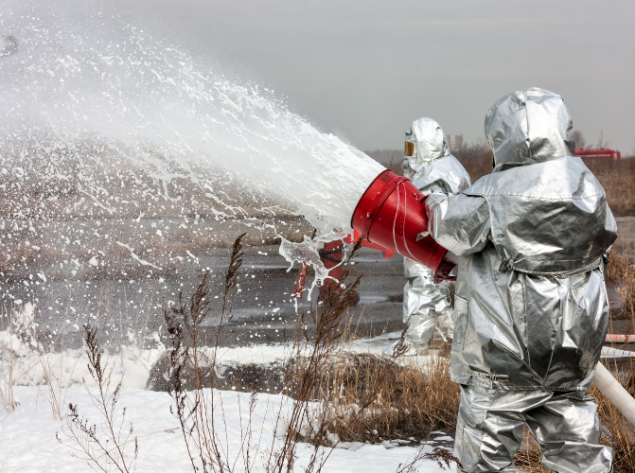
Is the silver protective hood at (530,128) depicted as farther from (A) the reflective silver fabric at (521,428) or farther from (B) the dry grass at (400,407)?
(B) the dry grass at (400,407)

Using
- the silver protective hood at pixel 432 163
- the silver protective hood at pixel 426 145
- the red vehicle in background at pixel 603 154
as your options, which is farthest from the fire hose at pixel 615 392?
the red vehicle in background at pixel 603 154

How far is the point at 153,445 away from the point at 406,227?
176cm

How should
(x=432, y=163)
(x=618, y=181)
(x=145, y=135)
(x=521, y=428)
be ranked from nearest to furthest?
(x=521, y=428), (x=432, y=163), (x=145, y=135), (x=618, y=181)

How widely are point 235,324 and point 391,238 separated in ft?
13.4

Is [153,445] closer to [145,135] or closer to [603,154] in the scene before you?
[145,135]

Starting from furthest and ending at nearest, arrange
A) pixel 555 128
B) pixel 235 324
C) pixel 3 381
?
pixel 235 324, pixel 3 381, pixel 555 128

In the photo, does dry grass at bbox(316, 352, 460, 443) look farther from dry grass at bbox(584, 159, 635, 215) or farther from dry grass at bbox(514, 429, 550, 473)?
dry grass at bbox(584, 159, 635, 215)

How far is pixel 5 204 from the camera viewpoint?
612 inches

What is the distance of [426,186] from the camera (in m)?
5.08

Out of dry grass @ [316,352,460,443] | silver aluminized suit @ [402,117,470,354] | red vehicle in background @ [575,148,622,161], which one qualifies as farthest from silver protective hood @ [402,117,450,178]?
red vehicle in background @ [575,148,622,161]

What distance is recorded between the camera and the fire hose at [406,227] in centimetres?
261

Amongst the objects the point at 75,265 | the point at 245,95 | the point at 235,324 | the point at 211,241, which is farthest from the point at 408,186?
the point at 211,241

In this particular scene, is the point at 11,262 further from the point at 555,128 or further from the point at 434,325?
the point at 555,128

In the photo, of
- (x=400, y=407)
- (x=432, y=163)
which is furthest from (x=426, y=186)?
(x=400, y=407)
